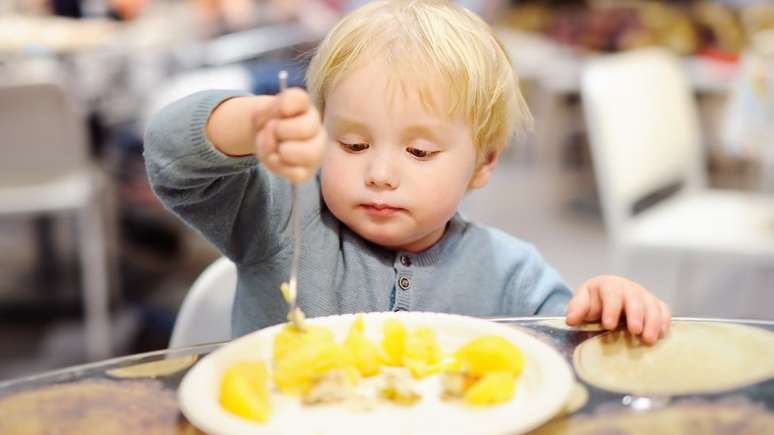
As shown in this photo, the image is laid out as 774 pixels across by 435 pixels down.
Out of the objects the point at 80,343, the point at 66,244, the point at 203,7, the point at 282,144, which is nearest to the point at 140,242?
the point at 66,244

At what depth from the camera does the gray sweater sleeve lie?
89cm

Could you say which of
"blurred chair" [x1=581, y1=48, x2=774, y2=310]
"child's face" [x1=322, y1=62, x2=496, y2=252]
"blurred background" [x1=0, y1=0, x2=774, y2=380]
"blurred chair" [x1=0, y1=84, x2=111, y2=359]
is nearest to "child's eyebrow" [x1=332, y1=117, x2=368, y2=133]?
"child's face" [x1=322, y1=62, x2=496, y2=252]

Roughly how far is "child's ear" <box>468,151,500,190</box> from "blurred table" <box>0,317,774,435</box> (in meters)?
0.41

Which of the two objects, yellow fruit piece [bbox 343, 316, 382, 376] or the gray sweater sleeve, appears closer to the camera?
yellow fruit piece [bbox 343, 316, 382, 376]

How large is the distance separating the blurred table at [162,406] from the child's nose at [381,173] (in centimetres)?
26

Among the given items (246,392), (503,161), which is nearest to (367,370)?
(246,392)

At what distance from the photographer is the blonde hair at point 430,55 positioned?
39.2 inches

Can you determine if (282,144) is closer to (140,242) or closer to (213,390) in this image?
(213,390)

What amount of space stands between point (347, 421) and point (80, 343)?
2.46 metres

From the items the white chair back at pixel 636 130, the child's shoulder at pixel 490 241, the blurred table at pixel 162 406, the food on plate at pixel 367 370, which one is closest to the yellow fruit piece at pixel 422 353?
the food on plate at pixel 367 370

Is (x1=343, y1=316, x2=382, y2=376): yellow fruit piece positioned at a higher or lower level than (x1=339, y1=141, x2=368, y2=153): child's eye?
lower

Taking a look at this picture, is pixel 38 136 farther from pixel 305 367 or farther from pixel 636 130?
pixel 305 367

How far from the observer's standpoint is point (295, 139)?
722mm

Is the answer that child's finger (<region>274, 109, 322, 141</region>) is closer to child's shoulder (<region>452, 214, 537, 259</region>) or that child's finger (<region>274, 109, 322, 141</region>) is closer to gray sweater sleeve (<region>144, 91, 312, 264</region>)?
gray sweater sleeve (<region>144, 91, 312, 264</region>)
